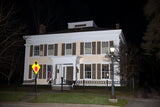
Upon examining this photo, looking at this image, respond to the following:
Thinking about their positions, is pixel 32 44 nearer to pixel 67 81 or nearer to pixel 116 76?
pixel 67 81

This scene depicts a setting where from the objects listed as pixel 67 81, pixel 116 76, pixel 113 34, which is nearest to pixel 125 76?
pixel 116 76

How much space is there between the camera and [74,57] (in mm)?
23203

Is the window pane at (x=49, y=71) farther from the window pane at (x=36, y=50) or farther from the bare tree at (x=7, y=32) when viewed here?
the bare tree at (x=7, y=32)

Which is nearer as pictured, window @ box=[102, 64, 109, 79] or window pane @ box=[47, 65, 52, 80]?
window @ box=[102, 64, 109, 79]

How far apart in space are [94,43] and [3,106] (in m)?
14.6

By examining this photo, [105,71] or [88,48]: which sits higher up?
[88,48]

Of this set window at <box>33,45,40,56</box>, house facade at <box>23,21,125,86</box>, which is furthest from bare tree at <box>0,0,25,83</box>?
window at <box>33,45,40,56</box>

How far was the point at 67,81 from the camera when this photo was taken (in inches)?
931

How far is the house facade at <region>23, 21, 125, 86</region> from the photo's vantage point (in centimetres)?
2333

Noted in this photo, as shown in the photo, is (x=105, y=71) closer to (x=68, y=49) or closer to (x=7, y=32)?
(x=68, y=49)

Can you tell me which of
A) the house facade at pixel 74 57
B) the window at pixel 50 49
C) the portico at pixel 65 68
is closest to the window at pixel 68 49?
the house facade at pixel 74 57

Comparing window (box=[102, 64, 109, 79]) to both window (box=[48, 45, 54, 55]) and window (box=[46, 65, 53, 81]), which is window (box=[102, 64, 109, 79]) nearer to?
window (box=[46, 65, 53, 81])

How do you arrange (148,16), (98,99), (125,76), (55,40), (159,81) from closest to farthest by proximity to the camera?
(98,99)
(125,76)
(148,16)
(55,40)
(159,81)

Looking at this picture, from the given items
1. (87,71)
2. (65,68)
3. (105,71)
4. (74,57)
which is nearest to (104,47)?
(105,71)
